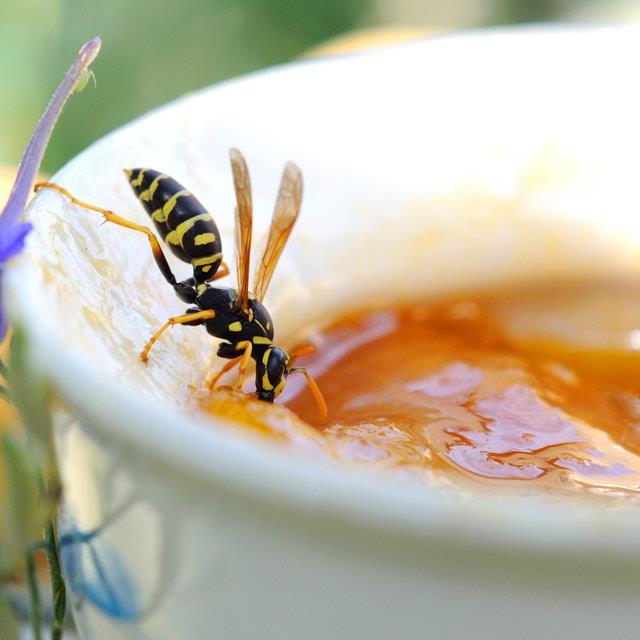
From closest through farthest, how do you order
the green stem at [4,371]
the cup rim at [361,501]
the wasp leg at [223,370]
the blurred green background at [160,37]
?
the cup rim at [361,501], the green stem at [4,371], the wasp leg at [223,370], the blurred green background at [160,37]

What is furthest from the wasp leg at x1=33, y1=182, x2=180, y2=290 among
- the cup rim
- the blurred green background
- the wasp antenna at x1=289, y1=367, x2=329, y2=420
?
the blurred green background

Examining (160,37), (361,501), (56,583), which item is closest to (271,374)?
(56,583)

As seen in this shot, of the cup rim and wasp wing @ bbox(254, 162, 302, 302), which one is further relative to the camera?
wasp wing @ bbox(254, 162, 302, 302)

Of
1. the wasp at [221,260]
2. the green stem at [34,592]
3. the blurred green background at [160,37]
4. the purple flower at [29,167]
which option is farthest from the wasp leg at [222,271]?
the blurred green background at [160,37]

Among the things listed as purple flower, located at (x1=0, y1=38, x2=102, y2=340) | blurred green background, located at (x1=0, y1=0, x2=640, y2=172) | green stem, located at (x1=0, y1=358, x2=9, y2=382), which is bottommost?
green stem, located at (x1=0, y1=358, x2=9, y2=382)

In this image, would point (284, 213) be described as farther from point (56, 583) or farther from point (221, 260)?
point (56, 583)

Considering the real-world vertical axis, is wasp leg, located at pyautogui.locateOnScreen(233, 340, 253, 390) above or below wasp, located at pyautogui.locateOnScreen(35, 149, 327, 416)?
below

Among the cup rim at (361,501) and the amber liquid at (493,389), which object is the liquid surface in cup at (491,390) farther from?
the cup rim at (361,501)

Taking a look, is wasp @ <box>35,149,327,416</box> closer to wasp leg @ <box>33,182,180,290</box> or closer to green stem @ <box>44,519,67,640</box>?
wasp leg @ <box>33,182,180,290</box>
